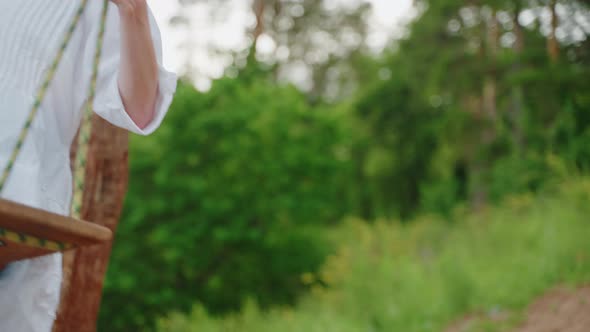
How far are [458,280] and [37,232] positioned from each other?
5.85 meters

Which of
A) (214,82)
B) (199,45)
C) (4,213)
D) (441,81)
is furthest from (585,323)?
(199,45)

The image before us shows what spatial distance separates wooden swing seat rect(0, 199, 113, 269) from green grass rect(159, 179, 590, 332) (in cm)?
480

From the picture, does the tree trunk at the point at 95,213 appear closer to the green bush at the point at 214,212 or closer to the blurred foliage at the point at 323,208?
the blurred foliage at the point at 323,208

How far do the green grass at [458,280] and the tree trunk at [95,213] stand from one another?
113 inches

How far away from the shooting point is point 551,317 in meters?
5.25

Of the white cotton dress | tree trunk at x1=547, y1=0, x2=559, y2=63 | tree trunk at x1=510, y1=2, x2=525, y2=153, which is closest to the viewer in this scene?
the white cotton dress

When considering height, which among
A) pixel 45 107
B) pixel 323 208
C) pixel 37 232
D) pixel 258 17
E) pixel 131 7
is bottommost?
pixel 37 232

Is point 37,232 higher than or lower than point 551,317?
lower

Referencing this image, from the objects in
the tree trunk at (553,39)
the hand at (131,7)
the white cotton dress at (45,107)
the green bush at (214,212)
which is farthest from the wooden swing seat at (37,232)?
the green bush at (214,212)

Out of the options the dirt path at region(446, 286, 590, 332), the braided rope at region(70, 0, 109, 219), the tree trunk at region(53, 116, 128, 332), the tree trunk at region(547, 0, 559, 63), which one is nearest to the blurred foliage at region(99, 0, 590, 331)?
the tree trunk at region(547, 0, 559, 63)

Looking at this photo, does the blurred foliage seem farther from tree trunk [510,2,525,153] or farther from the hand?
the hand

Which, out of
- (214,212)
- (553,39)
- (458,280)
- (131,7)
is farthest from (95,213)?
(553,39)

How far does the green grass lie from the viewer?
6109 mm

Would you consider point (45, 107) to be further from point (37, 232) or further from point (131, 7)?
point (37, 232)
